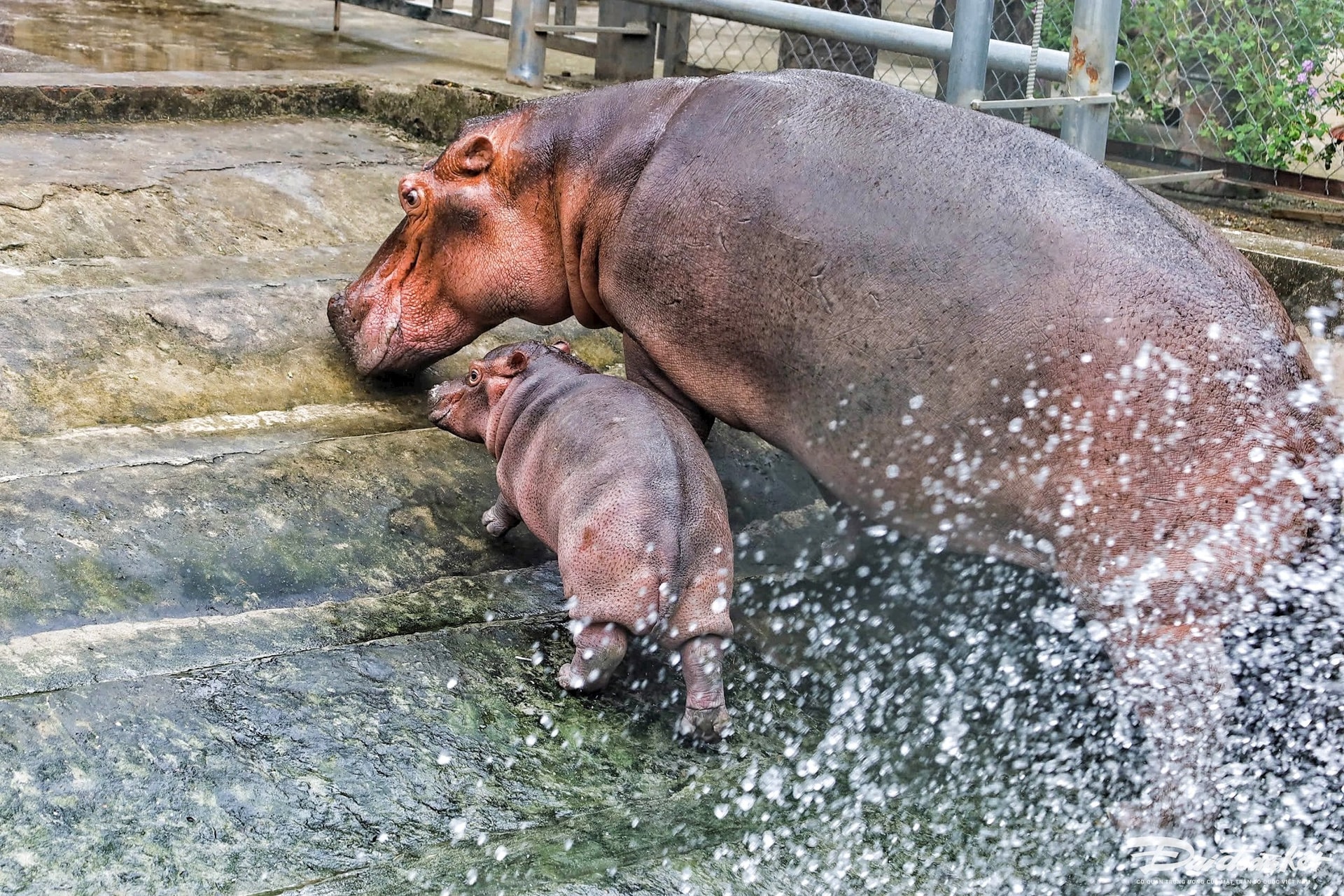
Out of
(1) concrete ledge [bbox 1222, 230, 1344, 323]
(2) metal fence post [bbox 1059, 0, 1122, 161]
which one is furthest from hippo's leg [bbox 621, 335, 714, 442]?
(1) concrete ledge [bbox 1222, 230, 1344, 323]

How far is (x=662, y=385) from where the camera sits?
3918 millimetres

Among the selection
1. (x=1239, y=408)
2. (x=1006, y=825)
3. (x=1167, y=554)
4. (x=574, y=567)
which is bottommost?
(x=1006, y=825)

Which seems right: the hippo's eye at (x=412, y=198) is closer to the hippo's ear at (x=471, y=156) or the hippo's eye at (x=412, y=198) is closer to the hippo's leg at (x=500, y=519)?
the hippo's ear at (x=471, y=156)

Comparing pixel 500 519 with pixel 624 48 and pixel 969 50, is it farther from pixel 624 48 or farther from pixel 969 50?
pixel 624 48

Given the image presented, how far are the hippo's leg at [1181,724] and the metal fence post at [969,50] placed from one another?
7.11 ft

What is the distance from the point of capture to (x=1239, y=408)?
2.95m

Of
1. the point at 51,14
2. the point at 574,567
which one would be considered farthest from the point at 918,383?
the point at 51,14

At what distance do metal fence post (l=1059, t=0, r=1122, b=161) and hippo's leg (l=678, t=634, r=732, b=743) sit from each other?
7.69 ft

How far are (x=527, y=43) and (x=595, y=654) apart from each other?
4831 mm

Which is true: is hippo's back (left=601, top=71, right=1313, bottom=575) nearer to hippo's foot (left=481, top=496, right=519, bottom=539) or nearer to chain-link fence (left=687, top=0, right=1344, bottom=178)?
hippo's foot (left=481, top=496, right=519, bottom=539)

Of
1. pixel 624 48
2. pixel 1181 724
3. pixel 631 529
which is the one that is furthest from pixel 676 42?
pixel 1181 724

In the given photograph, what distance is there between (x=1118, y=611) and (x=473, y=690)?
128 centimetres

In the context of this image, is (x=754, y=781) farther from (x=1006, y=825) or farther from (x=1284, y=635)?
(x=1284, y=635)

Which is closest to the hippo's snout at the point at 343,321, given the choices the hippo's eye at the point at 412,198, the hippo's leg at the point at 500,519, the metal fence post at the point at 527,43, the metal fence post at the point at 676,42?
the hippo's eye at the point at 412,198
